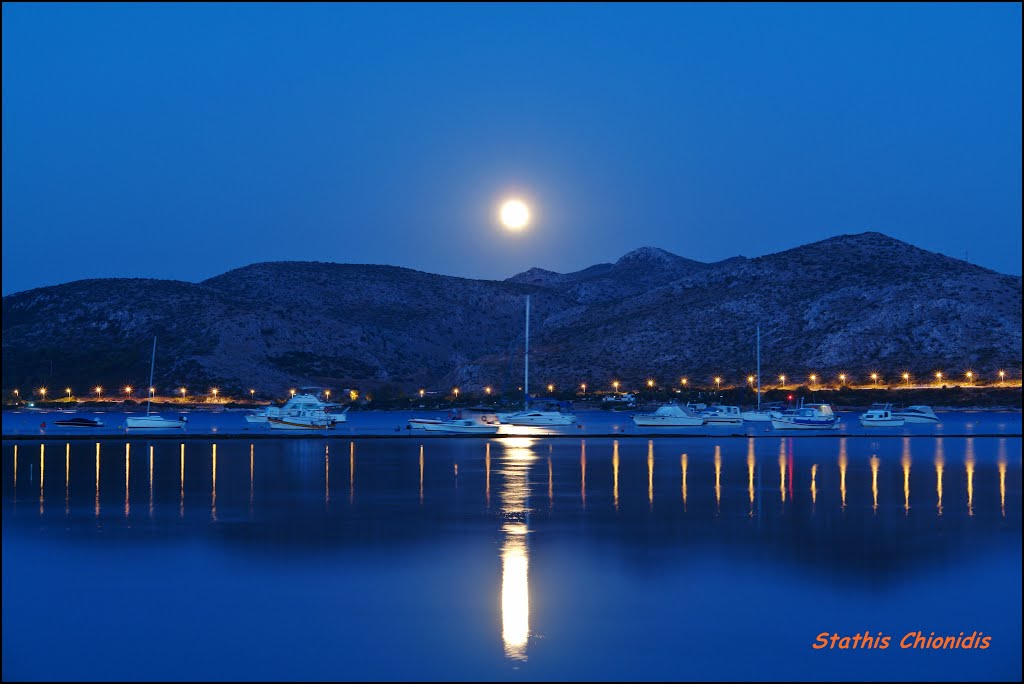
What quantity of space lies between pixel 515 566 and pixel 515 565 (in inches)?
4.3

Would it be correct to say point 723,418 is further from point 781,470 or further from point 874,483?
point 874,483

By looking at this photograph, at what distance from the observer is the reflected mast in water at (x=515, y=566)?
17414 millimetres

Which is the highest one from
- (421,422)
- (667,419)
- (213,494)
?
(421,422)

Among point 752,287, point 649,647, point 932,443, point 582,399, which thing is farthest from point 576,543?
point 752,287

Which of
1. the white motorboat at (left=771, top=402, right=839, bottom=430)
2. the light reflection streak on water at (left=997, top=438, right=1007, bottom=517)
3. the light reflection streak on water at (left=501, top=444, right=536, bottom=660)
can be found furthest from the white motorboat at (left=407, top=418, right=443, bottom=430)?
the light reflection streak on water at (left=997, top=438, right=1007, bottom=517)

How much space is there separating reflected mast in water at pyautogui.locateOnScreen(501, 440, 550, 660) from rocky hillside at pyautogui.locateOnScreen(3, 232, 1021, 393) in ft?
319

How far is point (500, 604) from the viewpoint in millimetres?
19703

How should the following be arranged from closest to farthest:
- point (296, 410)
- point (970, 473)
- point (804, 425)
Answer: point (970, 473) < point (296, 410) < point (804, 425)

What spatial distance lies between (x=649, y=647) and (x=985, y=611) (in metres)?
6.45

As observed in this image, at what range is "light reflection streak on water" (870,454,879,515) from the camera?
110 feet

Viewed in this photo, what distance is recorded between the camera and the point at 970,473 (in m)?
45.6

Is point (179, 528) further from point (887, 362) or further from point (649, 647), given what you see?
point (887, 362)

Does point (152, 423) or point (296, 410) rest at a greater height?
point (296, 410)

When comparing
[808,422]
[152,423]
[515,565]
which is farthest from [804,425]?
[515,565]
